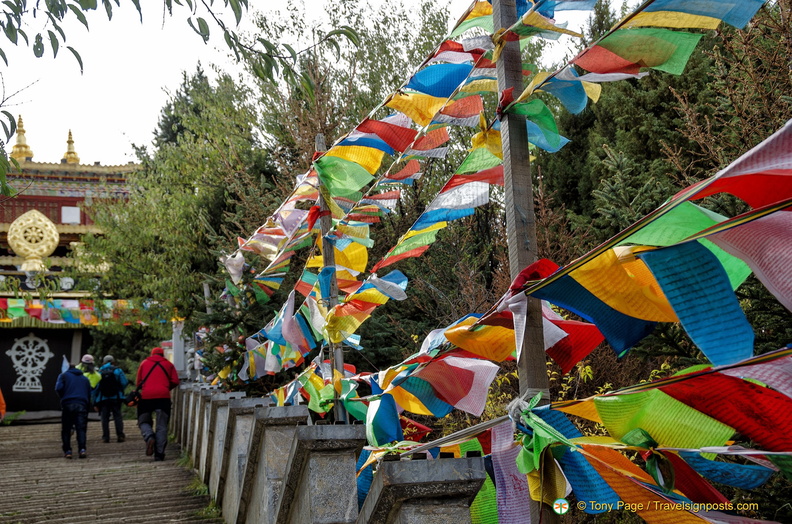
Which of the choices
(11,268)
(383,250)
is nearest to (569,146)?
(383,250)

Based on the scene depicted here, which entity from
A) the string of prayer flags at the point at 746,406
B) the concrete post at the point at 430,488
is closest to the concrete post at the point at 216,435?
the concrete post at the point at 430,488

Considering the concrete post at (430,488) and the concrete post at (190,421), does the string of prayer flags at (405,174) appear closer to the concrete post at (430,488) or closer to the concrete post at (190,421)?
the concrete post at (430,488)

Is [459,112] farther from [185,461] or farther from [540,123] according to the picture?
[185,461]

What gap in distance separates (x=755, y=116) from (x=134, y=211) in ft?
52.8

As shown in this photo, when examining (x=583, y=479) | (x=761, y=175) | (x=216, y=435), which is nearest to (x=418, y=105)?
(x=583, y=479)

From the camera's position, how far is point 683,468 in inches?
111

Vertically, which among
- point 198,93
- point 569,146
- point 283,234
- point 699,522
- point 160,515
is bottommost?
point 160,515

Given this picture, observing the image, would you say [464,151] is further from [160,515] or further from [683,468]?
[683,468]

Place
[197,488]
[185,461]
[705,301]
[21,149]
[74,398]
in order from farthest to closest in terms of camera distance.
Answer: [21,149]
[74,398]
[185,461]
[197,488]
[705,301]

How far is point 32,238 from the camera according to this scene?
27391mm

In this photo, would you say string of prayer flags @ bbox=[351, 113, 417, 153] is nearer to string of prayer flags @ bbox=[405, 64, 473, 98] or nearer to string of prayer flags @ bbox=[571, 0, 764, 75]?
string of prayer flags @ bbox=[405, 64, 473, 98]

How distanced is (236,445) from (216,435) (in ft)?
5.58

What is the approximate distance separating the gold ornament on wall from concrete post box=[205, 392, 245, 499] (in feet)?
66.5

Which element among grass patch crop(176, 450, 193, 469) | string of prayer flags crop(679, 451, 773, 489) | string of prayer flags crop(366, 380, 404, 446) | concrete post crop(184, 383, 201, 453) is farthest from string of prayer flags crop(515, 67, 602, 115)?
concrete post crop(184, 383, 201, 453)
